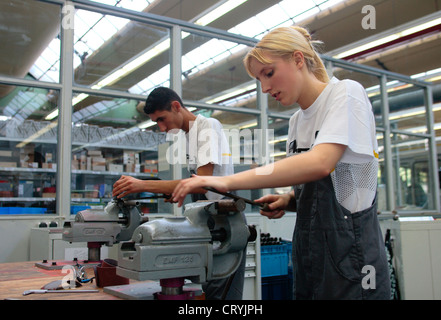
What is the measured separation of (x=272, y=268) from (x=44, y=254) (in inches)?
82.5

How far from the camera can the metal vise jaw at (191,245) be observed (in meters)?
0.94

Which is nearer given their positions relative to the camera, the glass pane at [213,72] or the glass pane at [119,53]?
the glass pane at [119,53]

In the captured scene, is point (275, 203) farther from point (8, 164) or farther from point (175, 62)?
point (175, 62)

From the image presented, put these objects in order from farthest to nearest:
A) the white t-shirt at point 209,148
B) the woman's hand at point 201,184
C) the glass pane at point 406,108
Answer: the glass pane at point 406,108 → the white t-shirt at point 209,148 → the woman's hand at point 201,184

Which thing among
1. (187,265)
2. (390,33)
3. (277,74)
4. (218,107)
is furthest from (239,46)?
(187,265)

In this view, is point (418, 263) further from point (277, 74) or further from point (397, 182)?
point (397, 182)

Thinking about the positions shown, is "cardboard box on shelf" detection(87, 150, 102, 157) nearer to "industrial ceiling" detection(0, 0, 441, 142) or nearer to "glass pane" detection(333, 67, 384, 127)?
"industrial ceiling" detection(0, 0, 441, 142)

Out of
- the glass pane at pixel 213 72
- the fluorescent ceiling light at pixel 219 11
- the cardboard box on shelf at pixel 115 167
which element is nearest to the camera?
the cardboard box on shelf at pixel 115 167

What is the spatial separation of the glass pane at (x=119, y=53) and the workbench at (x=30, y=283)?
2515mm

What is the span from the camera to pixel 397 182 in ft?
21.2

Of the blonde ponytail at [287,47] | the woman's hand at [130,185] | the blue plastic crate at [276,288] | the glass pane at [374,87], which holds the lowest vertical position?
the blue plastic crate at [276,288]

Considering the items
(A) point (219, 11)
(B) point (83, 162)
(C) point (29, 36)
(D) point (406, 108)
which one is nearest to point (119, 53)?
(C) point (29, 36)

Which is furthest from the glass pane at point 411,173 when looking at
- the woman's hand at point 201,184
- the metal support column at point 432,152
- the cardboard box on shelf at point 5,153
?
the woman's hand at point 201,184

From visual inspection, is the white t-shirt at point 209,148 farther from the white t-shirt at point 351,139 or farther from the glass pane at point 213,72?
the glass pane at point 213,72
